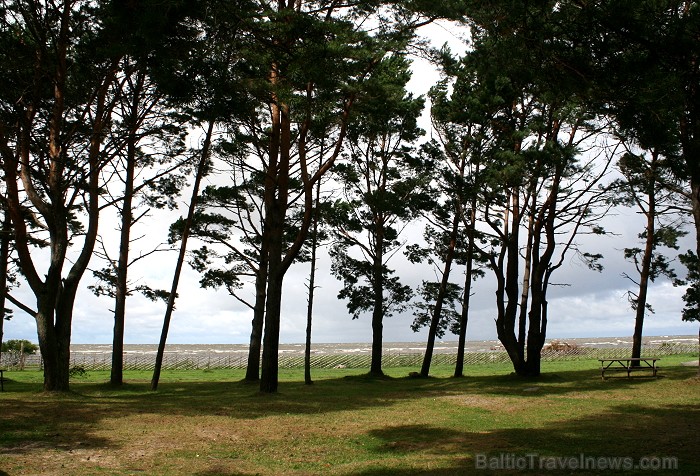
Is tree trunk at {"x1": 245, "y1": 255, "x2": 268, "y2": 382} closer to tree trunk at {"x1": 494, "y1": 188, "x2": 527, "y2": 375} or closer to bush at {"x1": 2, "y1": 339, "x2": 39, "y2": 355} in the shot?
tree trunk at {"x1": 494, "y1": 188, "x2": 527, "y2": 375}

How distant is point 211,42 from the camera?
8.81m

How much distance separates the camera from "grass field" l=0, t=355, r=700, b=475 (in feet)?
24.2

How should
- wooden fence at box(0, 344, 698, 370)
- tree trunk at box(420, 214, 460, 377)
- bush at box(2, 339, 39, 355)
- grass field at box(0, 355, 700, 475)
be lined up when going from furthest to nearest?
1. wooden fence at box(0, 344, 698, 370)
2. bush at box(2, 339, 39, 355)
3. tree trunk at box(420, 214, 460, 377)
4. grass field at box(0, 355, 700, 475)

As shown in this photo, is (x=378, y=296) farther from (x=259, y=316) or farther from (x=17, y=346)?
(x=17, y=346)

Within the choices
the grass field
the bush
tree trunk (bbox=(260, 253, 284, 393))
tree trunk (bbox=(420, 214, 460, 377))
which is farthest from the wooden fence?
the grass field

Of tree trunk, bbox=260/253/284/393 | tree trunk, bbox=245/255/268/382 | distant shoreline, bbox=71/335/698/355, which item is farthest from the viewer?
distant shoreline, bbox=71/335/698/355

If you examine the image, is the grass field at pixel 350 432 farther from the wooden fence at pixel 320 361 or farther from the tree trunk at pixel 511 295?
the wooden fence at pixel 320 361

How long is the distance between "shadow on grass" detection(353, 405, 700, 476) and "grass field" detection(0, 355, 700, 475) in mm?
18

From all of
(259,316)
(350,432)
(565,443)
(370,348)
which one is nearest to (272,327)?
(350,432)

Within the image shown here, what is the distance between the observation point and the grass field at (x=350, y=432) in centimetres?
738

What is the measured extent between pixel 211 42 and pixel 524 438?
7459mm

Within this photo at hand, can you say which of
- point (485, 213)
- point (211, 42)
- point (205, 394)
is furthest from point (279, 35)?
point (485, 213)

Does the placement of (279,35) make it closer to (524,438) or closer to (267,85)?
(267,85)

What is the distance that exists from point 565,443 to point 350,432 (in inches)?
135
